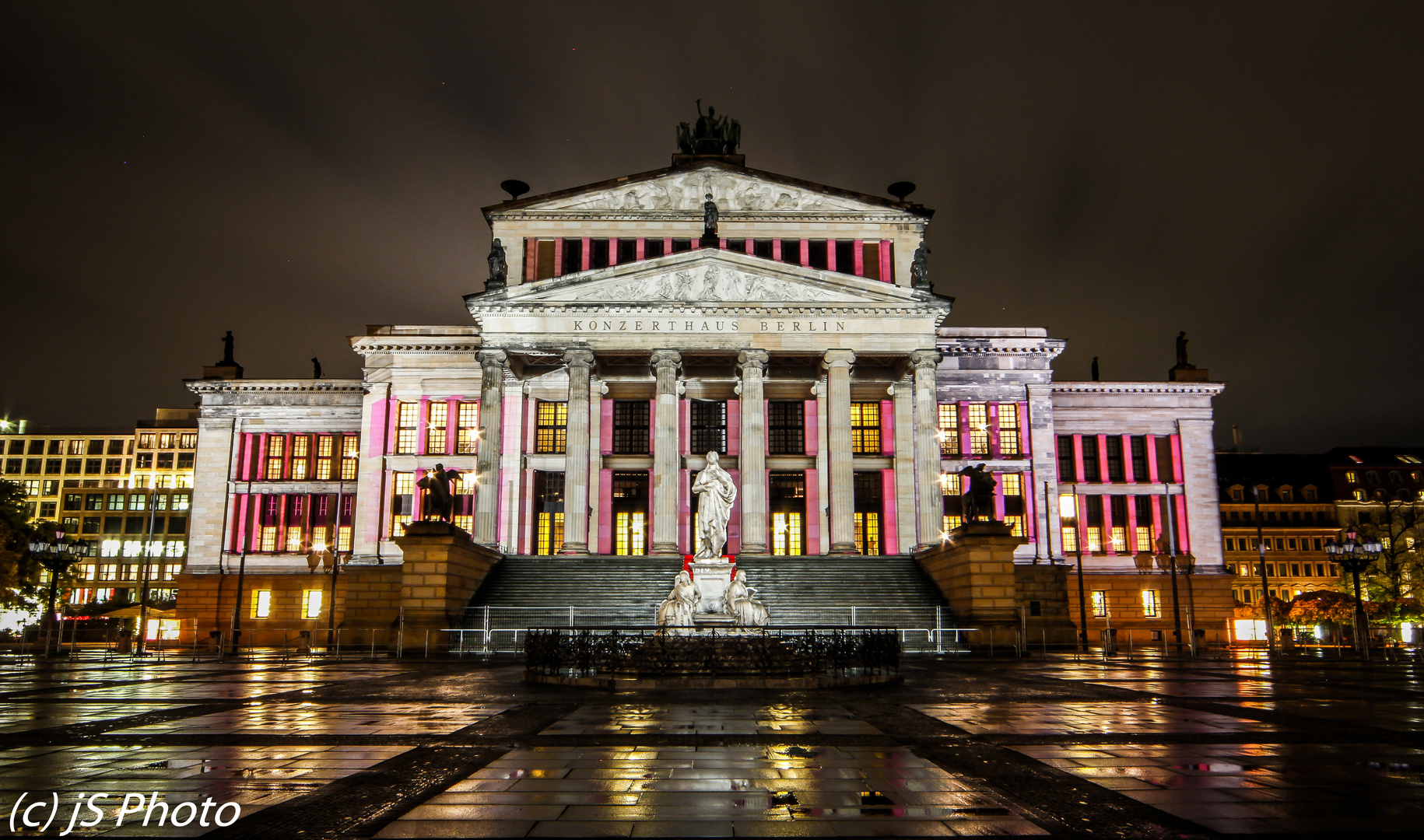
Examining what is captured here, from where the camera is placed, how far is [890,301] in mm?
50656

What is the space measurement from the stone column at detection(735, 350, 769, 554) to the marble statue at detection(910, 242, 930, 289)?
8714mm

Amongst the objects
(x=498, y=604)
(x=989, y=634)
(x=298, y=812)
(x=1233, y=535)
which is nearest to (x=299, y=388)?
(x=498, y=604)

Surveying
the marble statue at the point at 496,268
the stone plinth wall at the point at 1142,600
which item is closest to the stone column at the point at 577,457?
the marble statue at the point at 496,268

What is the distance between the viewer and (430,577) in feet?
127

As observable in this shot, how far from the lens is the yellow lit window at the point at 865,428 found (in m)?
57.7

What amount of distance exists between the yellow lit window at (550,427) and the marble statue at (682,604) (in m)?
33.0

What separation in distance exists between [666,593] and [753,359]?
14.4 metres

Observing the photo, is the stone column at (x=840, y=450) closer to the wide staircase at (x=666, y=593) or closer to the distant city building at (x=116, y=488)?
the wide staircase at (x=666, y=593)

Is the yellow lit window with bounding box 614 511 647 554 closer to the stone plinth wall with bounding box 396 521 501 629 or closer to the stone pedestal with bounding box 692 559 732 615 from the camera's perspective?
the stone plinth wall with bounding box 396 521 501 629

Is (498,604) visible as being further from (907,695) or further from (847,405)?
(907,695)

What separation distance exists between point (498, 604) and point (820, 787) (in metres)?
33.0

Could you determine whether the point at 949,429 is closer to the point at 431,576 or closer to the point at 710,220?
the point at 710,220

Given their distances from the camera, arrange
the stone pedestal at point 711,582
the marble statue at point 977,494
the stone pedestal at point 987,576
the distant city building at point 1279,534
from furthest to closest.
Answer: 1. the distant city building at point 1279,534
2. the marble statue at point 977,494
3. the stone pedestal at point 987,576
4. the stone pedestal at point 711,582

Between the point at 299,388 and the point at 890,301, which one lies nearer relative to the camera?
the point at 890,301
